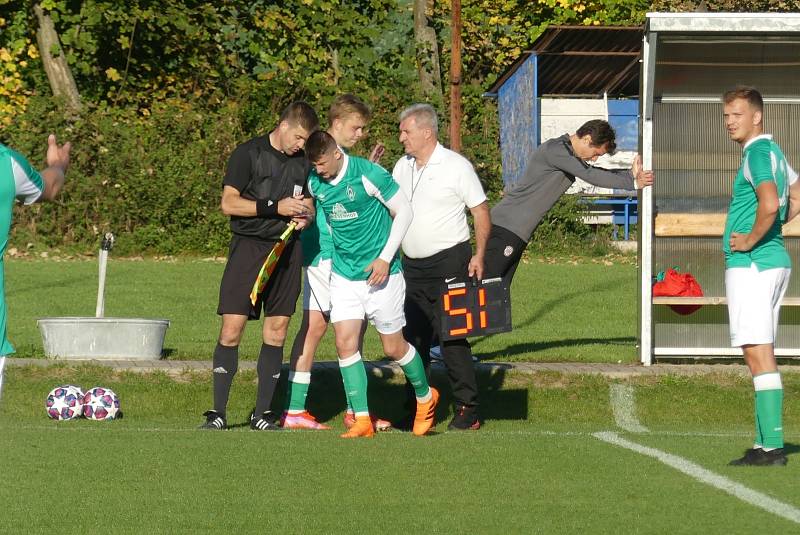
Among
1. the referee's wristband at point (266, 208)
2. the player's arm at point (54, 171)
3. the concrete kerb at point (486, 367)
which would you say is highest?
the player's arm at point (54, 171)

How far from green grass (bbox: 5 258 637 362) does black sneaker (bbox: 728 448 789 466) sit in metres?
4.76

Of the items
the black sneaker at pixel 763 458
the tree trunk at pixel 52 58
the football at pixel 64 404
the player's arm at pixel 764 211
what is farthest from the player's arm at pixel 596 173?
the tree trunk at pixel 52 58

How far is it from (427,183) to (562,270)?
40.7 feet

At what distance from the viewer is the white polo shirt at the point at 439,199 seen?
9.82m

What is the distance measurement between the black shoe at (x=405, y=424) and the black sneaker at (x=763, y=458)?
289cm

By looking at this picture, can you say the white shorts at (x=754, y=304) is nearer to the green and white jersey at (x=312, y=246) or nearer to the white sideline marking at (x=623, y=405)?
the green and white jersey at (x=312, y=246)

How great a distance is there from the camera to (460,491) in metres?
7.25

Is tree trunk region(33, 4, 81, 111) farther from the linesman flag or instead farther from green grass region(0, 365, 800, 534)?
the linesman flag

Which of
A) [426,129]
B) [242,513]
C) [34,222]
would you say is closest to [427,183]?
[426,129]

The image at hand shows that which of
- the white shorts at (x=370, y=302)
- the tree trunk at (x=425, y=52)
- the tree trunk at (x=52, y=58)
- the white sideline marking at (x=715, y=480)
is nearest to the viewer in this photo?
the white sideline marking at (x=715, y=480)

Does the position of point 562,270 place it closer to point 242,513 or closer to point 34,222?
point 34,222

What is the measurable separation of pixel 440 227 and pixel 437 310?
575 mm

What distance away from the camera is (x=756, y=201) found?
312 inches

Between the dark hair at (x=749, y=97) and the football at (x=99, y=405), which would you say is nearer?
the dark hair at (x=749, y=97)
